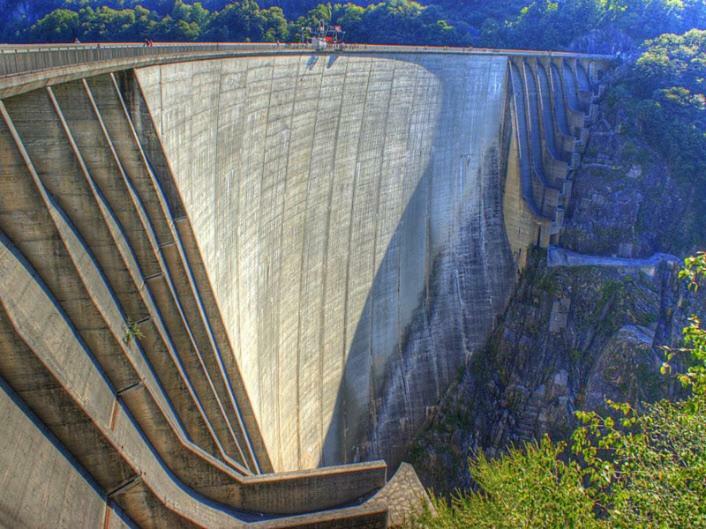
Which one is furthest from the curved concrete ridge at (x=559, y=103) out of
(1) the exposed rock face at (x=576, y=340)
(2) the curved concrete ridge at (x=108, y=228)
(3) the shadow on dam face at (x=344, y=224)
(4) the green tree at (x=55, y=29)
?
(4) the green tree at (x=55, y=29)

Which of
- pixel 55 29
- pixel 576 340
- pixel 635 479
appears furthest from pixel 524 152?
pixel 55 29

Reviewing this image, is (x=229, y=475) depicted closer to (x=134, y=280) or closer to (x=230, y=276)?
(x=134, y=280)

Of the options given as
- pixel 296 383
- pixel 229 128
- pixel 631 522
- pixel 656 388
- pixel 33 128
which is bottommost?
pixel 656 388

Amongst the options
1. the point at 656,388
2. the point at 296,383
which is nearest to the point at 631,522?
the point at 296,383

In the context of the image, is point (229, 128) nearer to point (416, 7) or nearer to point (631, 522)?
point (631, 522)

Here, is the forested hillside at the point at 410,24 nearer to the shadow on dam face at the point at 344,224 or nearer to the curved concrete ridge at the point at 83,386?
the shadow on dam face at the point at 344,224

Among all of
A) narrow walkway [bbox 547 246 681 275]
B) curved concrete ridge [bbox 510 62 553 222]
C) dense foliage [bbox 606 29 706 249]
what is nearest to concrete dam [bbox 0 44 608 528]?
curved concrete ridge [bbox 510 62 553 222]
